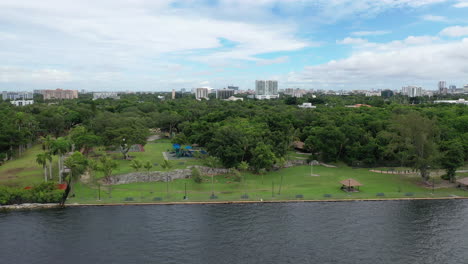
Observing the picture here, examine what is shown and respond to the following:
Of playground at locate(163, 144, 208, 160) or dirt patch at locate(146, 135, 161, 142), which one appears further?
dirt patch at locate(146, 135, 161, 142)

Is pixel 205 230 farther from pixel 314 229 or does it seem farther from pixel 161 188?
pixel 161 188

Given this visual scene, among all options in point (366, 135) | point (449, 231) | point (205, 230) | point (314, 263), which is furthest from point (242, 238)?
point (366, 135)

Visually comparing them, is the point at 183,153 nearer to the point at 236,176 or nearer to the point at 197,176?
the point at 197,176

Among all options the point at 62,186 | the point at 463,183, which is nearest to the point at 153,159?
the point at 62,186

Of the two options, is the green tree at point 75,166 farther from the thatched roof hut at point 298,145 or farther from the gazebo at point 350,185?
the thatched roof hut at point 298,145

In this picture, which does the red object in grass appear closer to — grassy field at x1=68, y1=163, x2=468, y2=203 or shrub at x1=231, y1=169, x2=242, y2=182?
grassy field at x1=68, y1=163, x2=468, y2=203

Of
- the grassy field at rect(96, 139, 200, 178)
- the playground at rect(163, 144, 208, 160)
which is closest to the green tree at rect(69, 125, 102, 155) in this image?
the grassy field at rect(96, 139, 200, 178)

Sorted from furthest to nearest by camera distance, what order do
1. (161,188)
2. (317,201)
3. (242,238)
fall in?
(161,188), (317,201), (242,238)
